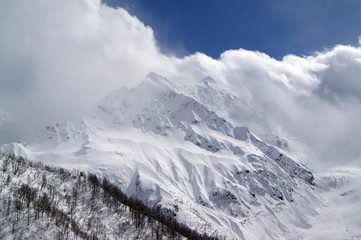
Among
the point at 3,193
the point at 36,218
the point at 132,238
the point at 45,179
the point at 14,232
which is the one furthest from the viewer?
the point at 45,179

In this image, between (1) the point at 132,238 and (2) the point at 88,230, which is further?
(1) the point at 132,238

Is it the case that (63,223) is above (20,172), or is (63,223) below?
below

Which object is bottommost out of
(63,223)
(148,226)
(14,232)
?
(14,232)

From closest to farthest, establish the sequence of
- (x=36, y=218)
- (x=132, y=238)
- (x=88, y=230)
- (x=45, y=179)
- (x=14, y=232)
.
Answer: (x=14, y=232) < (x=36, y=218) < (x=88, y=230) < (x=132, y=238) < (x=45, y=179)

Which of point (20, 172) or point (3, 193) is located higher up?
point (20, 172)

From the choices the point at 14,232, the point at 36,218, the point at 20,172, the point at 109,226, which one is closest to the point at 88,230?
the point at 109,226

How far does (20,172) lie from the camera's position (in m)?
93.1

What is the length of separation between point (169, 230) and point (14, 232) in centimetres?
4954

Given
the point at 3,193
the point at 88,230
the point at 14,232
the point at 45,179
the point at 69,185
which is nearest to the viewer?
the point at 14,232

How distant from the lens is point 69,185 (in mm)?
104625

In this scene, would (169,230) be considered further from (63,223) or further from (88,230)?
(63,223)

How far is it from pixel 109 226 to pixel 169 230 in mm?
21761

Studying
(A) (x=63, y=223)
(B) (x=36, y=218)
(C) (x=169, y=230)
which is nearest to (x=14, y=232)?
(B) (x=36, y=218)

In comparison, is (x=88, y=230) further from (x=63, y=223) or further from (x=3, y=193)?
(x=3, y=193)
